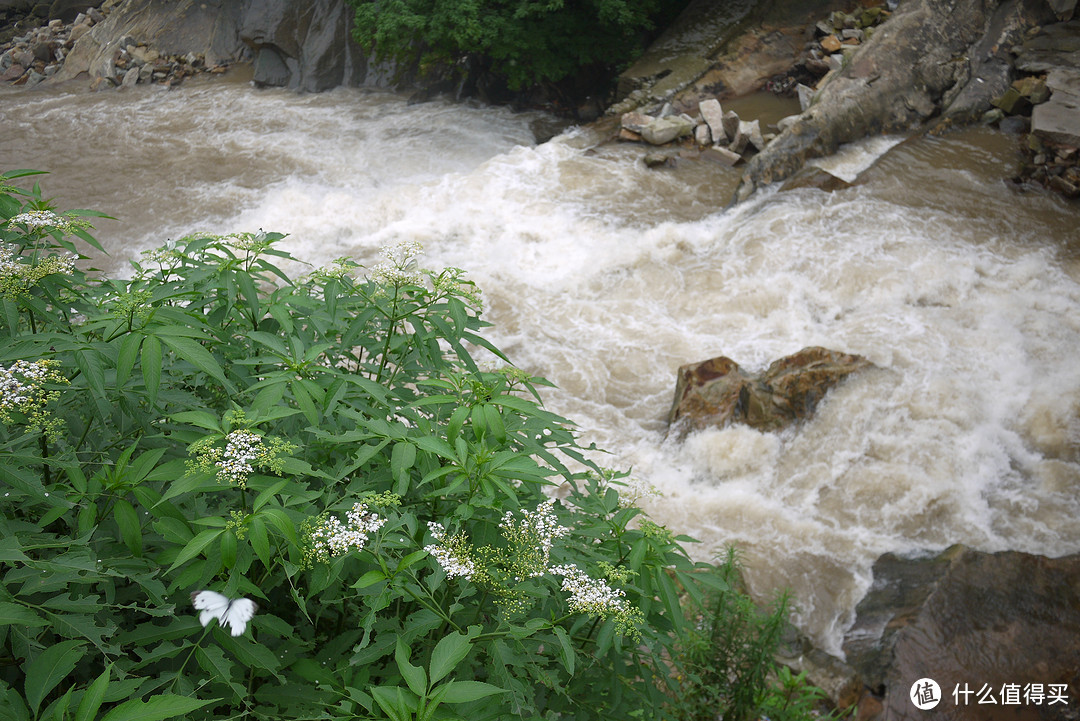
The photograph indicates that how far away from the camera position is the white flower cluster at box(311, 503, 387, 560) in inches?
56.0

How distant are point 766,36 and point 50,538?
12.9 metres

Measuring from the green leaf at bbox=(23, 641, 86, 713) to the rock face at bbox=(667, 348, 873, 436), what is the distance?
4944 millimetres

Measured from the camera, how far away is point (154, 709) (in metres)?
1.11

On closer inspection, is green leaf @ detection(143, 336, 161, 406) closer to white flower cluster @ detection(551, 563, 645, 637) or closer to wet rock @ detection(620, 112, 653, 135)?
white flower cluster @ detection(551, 563, 645, 637)

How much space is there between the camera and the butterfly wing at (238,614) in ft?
4.31

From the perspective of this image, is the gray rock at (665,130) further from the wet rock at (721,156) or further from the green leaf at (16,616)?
the green leaf at (16,616)

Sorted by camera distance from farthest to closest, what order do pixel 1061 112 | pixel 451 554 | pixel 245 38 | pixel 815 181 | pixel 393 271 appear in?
pixel 245 38
pixel 815 181
pixel 1061 112
pixel 393 271
pixel 451 554

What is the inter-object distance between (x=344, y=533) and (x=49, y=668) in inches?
22.1

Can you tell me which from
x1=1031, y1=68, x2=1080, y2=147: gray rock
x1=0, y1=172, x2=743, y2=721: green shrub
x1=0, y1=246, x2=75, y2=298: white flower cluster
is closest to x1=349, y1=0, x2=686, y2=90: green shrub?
x1=1031, y1=68, x2=1080, y2=147: gray rock

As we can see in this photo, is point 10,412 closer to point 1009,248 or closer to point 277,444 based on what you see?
point 277,444

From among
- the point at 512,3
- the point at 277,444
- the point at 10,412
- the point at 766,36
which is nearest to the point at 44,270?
the point at 10,412

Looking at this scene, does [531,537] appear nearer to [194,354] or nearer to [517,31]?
[194,354]

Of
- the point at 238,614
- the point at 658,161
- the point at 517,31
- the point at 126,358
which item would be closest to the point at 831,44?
the point at 658,161

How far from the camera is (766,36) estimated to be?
39.0 feet
